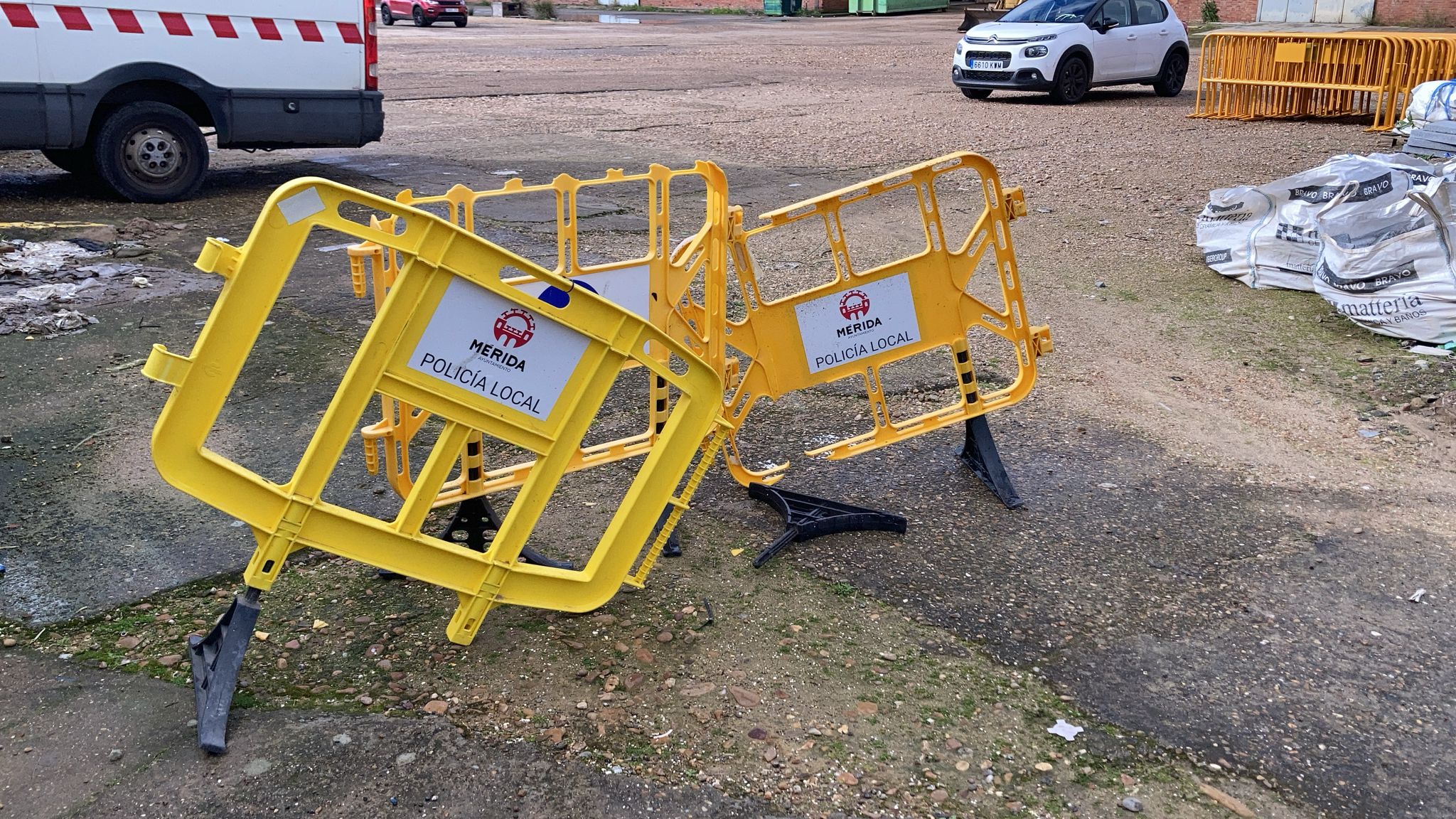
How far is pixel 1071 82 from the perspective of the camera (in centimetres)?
1714

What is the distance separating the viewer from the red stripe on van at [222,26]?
31.2 ft

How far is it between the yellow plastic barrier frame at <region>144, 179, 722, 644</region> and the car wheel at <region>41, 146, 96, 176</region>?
7.99 meters

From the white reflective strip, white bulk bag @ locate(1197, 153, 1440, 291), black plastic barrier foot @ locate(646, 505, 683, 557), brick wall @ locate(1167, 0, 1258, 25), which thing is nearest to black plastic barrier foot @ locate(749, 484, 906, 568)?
black plastic barrier foot @ locate(646, 505, 683, 557)

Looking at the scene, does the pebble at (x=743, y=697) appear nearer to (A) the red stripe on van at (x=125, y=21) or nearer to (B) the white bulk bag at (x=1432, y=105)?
(A) the red stripe on van at (x=125, y=21)

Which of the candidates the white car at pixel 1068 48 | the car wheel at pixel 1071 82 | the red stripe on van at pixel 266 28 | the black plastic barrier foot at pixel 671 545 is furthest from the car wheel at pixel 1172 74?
the black plastic barrier foot at pixel 671 545

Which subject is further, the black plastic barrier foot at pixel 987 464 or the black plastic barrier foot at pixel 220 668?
the black plastic barrier foot at pixel 987 464

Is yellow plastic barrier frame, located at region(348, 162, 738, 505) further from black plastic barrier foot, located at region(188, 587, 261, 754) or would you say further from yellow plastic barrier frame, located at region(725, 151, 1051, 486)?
black plastic barrier foot, located at region(188, 587, 261, 754)

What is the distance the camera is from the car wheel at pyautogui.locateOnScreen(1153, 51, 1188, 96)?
18.3 metres

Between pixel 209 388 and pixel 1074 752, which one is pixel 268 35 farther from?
pixel 1074 752

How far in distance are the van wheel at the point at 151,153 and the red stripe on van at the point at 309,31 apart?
3.83 ft

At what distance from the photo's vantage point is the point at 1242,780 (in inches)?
128

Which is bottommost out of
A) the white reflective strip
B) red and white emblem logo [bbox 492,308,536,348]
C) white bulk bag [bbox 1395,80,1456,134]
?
red and white emblem logo [bbox 492,308,536,348]

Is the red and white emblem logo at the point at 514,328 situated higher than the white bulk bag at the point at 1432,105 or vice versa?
the white bulk bag at the point at 1432,105

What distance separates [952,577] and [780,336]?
1.18 meters
